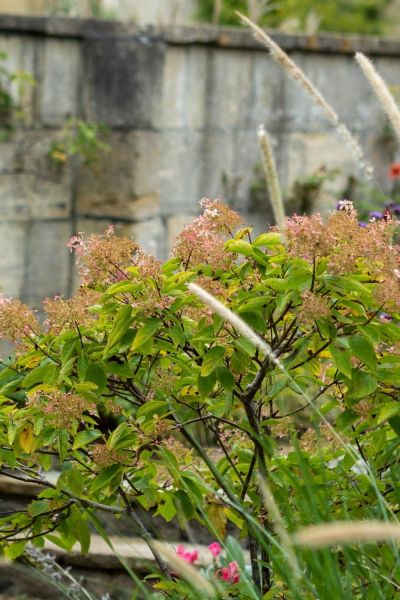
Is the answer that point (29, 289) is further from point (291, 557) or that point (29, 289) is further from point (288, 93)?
point (291, 557)

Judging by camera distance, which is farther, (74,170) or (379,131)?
(379,131)

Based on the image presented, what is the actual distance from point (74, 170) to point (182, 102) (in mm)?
668

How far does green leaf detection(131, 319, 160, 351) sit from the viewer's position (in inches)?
87.0

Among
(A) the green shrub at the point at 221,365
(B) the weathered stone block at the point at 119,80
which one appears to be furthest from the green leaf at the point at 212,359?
(B) the weathered stone block at the point at 119,80

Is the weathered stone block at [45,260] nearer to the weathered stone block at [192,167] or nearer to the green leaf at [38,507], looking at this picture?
the weathered stone block at [192,167]

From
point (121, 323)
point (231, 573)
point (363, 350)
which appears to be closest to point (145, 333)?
point (121, 323)

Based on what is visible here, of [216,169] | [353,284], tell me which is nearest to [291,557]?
[353,284]

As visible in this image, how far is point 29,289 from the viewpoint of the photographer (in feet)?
18.1

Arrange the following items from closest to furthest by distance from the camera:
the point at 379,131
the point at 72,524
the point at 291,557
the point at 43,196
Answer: the point at 291,557, the point at 72,524, the point at 43,196, the point at 379,131

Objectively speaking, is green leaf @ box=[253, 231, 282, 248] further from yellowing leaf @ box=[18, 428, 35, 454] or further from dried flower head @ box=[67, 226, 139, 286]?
yellowing leaf @ box=[18, 428, 35, 454]

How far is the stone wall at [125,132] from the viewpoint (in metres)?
5.43

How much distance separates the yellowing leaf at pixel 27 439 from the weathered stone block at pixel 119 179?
308cm

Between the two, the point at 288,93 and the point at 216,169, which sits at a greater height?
the point at 288,93

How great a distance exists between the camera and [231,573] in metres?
2.92
